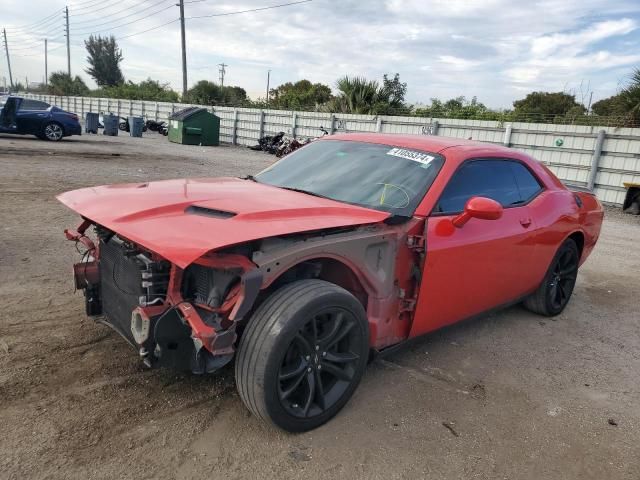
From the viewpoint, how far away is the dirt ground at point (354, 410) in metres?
2.42

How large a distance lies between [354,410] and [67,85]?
234ft

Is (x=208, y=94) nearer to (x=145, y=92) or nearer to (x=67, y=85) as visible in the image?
(x=145, y=92)

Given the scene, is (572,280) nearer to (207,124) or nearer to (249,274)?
(249,274)

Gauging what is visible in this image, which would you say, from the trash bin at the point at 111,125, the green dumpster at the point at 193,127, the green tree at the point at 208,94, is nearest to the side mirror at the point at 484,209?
the green dumpster at the point at 193,127

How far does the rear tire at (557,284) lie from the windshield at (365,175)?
6.00 feet

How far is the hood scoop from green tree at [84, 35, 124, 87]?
76833mm

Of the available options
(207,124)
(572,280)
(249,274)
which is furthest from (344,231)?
(207,124)

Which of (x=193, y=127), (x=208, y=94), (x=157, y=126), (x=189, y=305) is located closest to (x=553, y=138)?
(x=189, y=305)

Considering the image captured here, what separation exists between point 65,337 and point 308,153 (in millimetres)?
2238

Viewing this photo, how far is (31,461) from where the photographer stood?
2289 millimetres

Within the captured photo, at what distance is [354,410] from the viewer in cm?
291

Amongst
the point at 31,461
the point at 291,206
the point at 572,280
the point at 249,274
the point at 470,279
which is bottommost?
the point at 31,461

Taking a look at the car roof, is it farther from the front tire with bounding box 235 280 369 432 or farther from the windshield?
the front tire with bounding box 235 280 369 432

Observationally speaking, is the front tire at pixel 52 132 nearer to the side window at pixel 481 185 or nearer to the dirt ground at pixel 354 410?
the dirt ground at pixel 354 410
